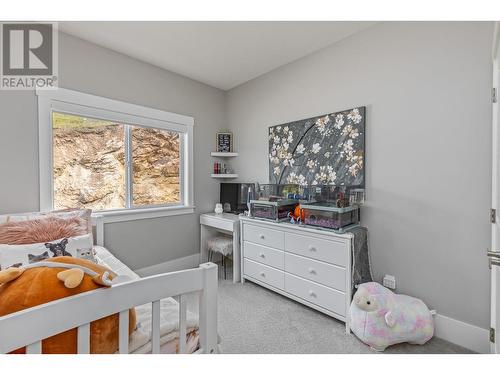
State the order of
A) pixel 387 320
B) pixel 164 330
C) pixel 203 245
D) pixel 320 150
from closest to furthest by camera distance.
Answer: pixel 164 330 < pixel 387 320 < pixel 320 150 < pixel 203 245

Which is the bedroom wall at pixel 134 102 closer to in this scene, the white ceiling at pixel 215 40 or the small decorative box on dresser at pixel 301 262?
the white ceiling at pixel 215 40

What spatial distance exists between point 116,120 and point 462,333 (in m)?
3.53

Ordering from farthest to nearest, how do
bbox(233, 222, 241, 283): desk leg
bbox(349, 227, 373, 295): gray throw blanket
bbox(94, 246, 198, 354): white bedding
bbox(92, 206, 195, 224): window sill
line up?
bbox(233, 222, 241, 283): desk leg
bbox(92, 206, 195, 224): window sill
bbox(349, 227, 373, 295): gray throw blanket
bbox(94, 246, 198, 354): white bedding

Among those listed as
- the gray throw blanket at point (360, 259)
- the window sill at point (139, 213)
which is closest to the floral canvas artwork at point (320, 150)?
the gray throw blanket at point (360, 259)

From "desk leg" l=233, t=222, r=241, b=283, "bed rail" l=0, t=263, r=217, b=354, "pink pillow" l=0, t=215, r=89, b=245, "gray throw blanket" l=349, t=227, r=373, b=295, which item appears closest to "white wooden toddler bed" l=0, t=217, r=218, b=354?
"bed rail" l=0, t=263, r=217, b=354

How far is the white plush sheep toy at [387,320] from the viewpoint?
5.22ft

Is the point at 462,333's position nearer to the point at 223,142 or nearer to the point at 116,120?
the point at 223,142

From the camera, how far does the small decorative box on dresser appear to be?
6.13 feet

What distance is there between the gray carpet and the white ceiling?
255 centimetres

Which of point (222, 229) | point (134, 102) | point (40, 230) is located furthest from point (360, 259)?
point (134, 102)

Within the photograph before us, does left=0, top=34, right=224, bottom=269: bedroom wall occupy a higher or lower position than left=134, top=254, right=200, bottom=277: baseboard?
higher

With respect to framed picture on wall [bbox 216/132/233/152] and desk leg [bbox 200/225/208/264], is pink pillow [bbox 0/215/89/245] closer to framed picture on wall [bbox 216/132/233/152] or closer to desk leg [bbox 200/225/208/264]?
desk leg [bbox 200/225/208/264]

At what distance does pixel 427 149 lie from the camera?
1.78 metres
